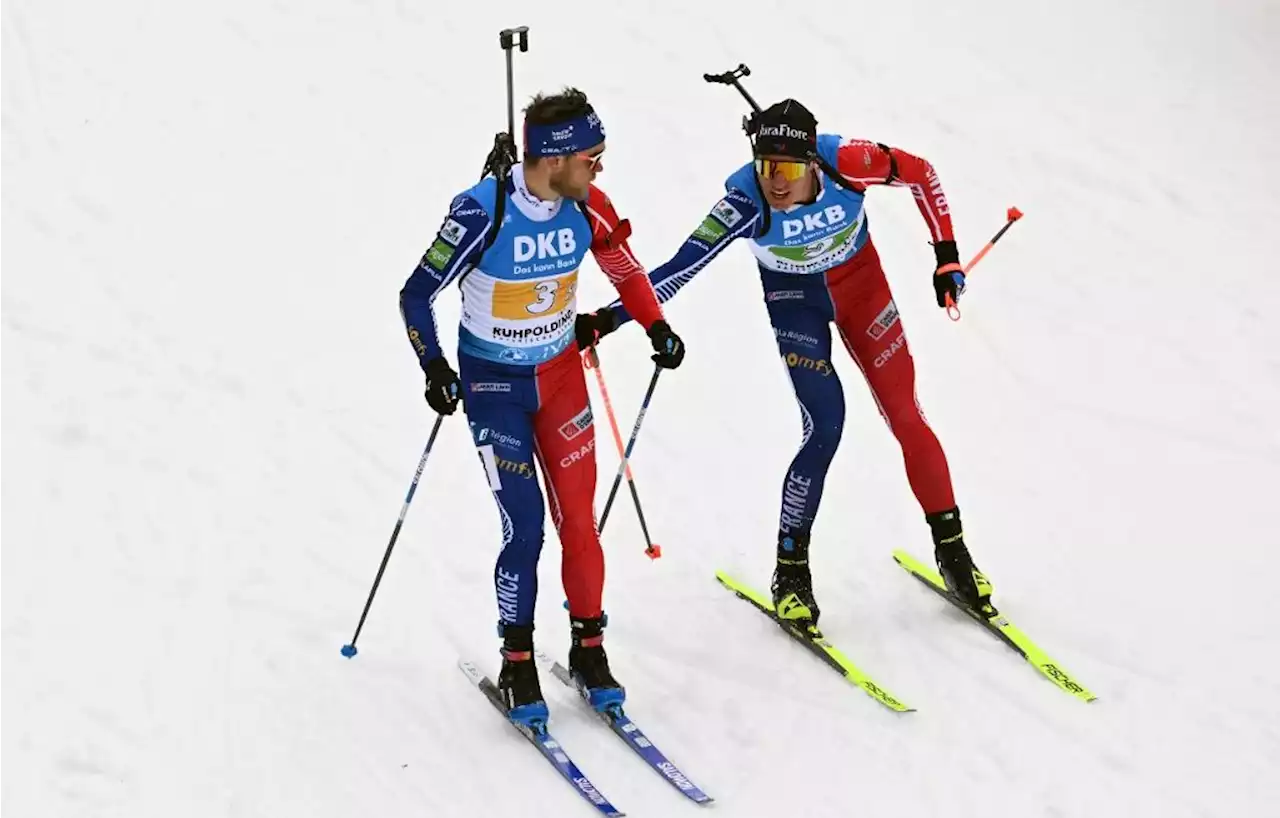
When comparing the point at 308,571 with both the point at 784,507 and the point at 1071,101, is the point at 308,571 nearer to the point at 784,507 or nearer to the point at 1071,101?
the point at 784,507

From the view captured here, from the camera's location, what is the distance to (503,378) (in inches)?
236

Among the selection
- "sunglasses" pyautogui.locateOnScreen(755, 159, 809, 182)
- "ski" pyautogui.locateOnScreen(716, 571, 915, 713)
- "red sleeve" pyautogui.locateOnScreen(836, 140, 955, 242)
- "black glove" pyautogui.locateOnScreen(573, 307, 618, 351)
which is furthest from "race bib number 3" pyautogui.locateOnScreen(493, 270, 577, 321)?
"ski" pyautogui.locateOnScreen(716, 571, 915, 713)

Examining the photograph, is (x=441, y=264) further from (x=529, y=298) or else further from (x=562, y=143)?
(x=562, y=143)

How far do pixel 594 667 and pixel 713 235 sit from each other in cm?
176

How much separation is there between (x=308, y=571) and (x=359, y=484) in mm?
815

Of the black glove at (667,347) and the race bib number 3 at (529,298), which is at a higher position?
the race bib number 3 at (529,298)

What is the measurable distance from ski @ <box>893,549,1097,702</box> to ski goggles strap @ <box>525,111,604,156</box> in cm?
272

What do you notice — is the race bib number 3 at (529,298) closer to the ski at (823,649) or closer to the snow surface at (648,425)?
the snow surface at (648,425)

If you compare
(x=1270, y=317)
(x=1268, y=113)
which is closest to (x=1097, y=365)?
(x=1270, y=317)

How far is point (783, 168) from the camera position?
6.30m

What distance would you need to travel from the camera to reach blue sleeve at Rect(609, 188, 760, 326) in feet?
21.2

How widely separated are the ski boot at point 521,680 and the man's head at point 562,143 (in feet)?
5.50

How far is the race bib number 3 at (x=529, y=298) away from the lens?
19.2 ft

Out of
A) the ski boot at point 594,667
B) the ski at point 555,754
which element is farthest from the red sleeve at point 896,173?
the ski at point 555,754
